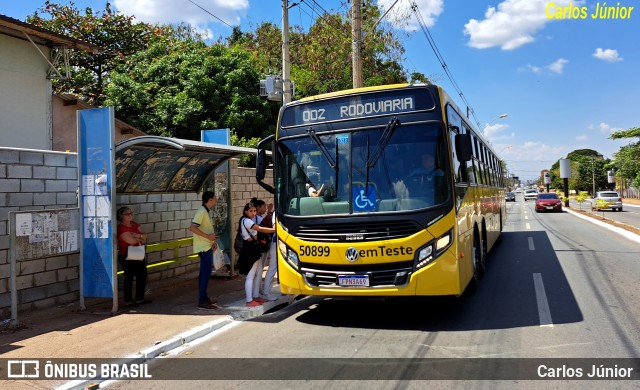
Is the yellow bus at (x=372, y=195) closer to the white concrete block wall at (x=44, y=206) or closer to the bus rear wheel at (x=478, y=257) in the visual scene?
the bus rear wheel at (x=478, y=257)

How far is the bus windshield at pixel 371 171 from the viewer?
5980 mm

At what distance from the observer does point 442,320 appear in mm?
6375

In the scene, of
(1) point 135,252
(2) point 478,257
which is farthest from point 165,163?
(2) point 478,257


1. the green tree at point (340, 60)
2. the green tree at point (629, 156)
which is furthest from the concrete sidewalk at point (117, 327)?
the green tree at point (629, 156)

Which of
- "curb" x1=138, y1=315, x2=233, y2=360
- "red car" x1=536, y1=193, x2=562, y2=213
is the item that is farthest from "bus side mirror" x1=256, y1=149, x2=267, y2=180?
"red car" x1=536, y1=193, x2=562, y2=213

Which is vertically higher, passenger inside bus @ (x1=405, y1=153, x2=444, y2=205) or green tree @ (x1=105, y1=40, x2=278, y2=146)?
green tree @ (x1=105, y1=40, x2=278, y2=146)

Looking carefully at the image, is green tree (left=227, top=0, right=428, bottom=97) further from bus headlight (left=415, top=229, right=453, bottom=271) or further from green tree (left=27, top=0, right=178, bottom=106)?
bus headlight (left=415, top=229, right=453, bottom=271)

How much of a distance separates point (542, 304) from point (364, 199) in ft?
11.1

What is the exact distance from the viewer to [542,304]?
7070 millimetres

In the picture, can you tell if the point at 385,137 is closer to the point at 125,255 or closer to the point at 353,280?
the point at 353,280

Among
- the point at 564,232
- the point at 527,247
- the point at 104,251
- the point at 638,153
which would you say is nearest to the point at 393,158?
the point at 104,251

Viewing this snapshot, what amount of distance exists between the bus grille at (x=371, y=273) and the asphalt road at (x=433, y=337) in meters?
0.64

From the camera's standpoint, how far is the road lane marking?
6.11 m

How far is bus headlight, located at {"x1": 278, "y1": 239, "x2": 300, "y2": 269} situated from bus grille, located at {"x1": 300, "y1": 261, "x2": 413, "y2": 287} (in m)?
0.28
